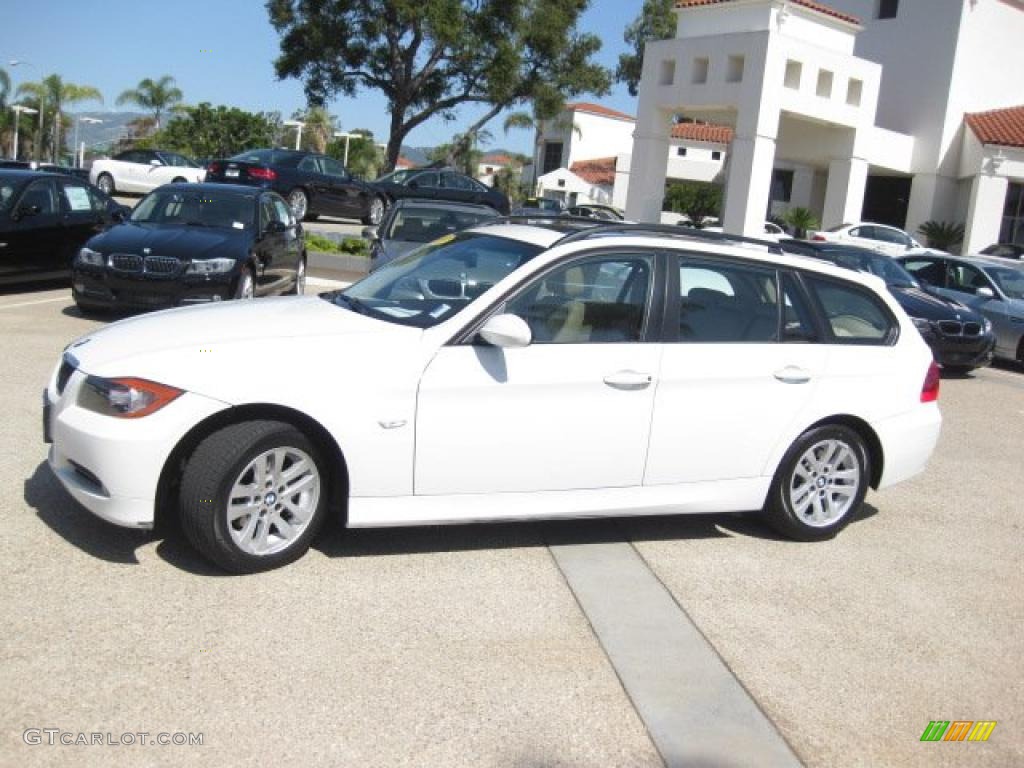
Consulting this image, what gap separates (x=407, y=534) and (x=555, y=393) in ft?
3.73

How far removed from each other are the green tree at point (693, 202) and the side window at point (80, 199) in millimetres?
33598

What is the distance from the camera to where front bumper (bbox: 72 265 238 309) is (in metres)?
10.7

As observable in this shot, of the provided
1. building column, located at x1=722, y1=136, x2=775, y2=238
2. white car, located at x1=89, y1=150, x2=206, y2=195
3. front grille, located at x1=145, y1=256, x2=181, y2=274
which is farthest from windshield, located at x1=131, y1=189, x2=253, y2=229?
building column, located at x1=722, y1=136, x2=775, y2=238

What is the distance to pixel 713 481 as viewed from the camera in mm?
5730

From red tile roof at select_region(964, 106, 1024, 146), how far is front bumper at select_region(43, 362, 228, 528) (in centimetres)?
3311

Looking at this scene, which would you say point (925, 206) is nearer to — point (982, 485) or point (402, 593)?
point (982, 485)

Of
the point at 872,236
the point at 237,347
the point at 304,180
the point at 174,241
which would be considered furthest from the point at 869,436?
the point at 872,236

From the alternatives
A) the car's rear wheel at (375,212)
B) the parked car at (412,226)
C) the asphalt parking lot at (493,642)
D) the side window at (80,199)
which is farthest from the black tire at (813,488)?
the car's rear wheel at (375,212)

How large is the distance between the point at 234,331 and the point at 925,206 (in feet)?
110

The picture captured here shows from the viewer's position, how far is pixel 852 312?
6.32m

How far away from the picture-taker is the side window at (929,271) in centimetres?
1695

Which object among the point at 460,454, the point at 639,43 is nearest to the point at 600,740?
the point at 460,454

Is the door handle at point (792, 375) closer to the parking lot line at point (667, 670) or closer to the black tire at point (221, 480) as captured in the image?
the parking lot line at point (667, 670)

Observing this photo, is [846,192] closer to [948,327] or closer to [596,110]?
[948,327]
